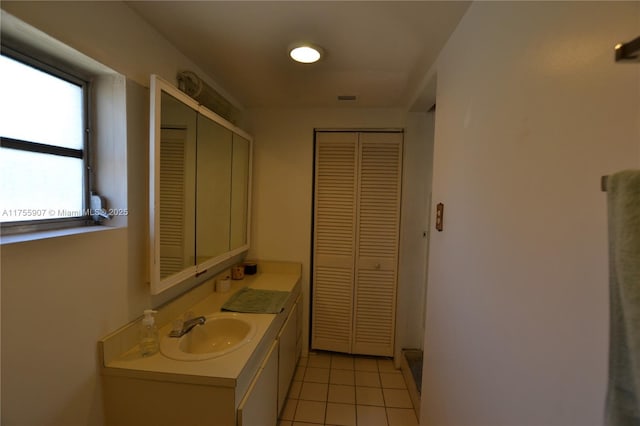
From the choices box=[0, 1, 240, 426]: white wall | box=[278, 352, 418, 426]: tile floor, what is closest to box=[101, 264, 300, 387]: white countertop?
box=[0, 1, 240, 426]: white wall

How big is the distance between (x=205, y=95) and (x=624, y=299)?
197cm

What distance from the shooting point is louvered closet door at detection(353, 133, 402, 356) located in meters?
2.46

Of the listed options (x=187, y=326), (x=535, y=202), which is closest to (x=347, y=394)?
(x=187, y=326)

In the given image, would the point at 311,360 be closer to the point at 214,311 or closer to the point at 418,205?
the point at 214,311

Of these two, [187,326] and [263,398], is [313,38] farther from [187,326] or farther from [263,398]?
[263,398]

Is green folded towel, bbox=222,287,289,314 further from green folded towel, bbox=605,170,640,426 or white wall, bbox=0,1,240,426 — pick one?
green folded towel, bbox=605,170,640,426

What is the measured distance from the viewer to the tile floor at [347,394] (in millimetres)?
1895

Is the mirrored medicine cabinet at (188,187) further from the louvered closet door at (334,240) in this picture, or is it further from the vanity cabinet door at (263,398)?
the louvered closet door at (334,240)

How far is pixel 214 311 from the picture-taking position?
5.53 ft

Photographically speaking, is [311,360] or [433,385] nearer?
[433,385]

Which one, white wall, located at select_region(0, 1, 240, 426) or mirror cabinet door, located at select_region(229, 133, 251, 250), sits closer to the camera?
white wall, located at select_region(0, 1, 240, 426)

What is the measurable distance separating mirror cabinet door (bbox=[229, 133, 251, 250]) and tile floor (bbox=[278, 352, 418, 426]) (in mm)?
1233

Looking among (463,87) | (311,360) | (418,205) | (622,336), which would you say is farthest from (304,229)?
(622,336)

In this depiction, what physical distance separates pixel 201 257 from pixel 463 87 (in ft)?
5.28
